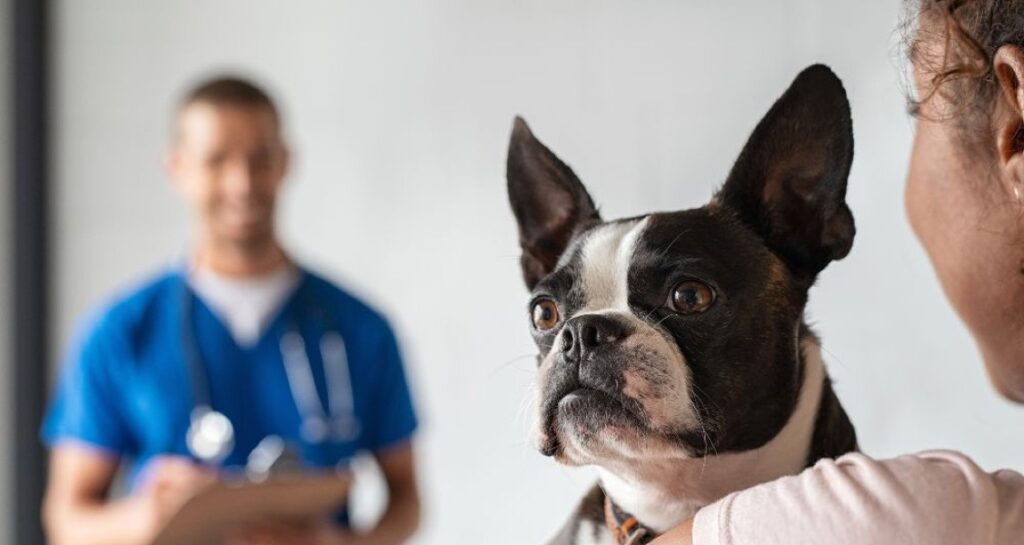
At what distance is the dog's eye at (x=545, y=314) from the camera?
520mm

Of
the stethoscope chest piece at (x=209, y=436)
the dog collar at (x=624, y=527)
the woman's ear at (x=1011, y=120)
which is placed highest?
the woman's ear at (x=1011, y=120)

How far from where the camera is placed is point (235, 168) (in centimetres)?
169

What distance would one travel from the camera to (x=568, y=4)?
684 mm

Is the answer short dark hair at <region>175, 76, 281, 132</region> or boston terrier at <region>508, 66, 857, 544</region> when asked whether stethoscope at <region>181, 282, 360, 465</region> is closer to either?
short dark hair at <region>175, 76, 281, 132</region>

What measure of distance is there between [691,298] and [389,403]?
47.5 inches

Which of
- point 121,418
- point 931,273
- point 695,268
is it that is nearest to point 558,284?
point 695,268

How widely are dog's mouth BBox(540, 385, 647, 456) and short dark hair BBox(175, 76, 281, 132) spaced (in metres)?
1.34

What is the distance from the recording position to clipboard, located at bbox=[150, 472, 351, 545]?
1075 millimetres

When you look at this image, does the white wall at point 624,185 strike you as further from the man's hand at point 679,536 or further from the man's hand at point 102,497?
the man's hand at point 102,497

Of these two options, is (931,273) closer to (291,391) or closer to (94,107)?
(291,391)

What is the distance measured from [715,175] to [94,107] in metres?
2.32

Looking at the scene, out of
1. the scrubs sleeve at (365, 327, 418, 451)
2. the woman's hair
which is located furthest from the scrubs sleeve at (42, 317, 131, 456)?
the woman's hair

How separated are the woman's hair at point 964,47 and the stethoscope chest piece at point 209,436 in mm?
1282

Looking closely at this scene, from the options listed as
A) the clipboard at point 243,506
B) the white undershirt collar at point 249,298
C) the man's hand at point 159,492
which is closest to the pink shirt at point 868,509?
the clipboard at point 243,506
